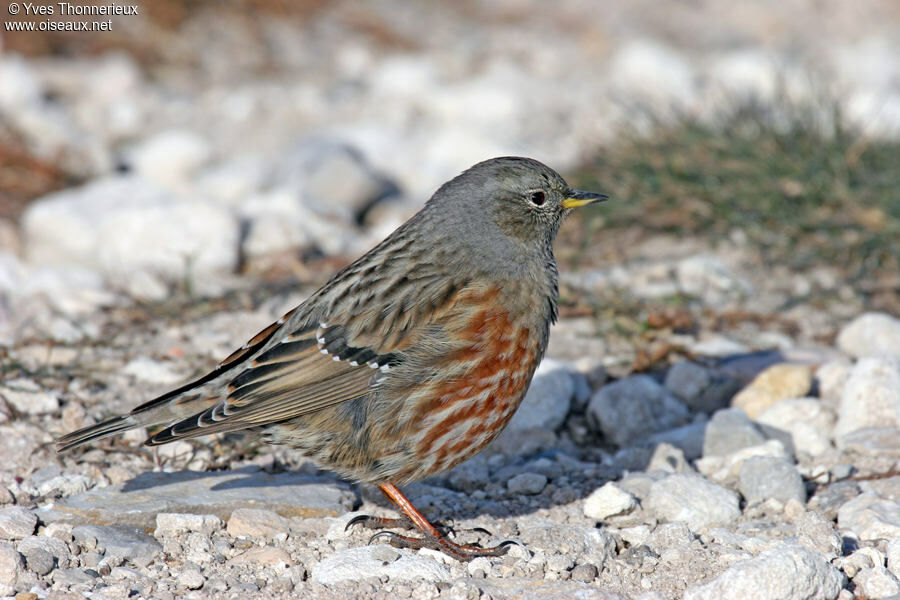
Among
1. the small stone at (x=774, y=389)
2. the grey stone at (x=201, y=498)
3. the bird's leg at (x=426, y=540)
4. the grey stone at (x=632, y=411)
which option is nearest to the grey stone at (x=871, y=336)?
the small stone at (x=774, y=389)

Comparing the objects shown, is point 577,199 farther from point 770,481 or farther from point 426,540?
point 426,540

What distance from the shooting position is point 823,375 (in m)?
6.09

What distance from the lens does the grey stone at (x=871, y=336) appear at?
639 cm

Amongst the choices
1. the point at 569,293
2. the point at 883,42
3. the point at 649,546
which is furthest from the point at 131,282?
the point at 883,42

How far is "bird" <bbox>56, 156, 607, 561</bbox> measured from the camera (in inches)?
182

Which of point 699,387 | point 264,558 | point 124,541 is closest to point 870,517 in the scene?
point 699,387

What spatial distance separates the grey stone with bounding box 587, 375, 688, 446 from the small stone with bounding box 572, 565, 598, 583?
153 cm

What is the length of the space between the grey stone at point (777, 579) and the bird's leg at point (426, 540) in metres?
0.87

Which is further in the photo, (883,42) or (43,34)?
(883,42)

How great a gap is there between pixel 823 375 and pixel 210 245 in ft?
14.0

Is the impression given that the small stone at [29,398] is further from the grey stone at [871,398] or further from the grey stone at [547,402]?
the grey stone at [871,398]

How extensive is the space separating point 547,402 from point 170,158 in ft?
18.0

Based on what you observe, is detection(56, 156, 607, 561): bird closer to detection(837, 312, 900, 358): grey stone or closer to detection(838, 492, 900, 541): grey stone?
detection(838, 492, 900, 541): grey stone

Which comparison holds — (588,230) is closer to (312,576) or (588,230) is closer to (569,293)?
(569,293)
